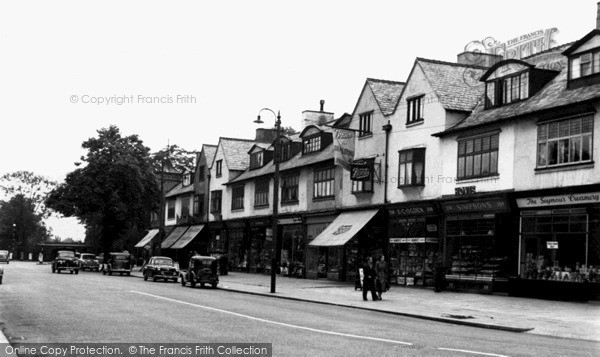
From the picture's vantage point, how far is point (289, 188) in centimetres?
4950

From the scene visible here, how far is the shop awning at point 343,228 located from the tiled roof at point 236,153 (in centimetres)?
2059

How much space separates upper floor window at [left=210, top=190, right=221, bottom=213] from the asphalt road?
40243mm

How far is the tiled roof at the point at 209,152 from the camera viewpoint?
6673 centimetres

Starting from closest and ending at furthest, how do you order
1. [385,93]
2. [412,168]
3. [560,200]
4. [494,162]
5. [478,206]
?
[560,200], [494,162], [478,206], [412,168], [385,93]

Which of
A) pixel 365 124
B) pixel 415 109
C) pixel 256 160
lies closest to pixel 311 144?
pixel 365 124

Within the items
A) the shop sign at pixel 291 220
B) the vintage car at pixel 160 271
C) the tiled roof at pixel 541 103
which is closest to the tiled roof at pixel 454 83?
the tiled roof at pixel 541 103

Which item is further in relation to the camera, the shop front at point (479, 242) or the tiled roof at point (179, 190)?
the tiled roof at point (179, 190)

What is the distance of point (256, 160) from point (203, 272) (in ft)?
77.5

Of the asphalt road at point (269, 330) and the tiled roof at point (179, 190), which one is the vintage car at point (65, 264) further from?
the asphalt road at point (269, 330)

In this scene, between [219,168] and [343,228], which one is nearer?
[343,228]

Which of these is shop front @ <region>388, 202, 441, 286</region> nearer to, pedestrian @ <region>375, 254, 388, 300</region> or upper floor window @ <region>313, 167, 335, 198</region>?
pedestrian @ <region>375, 254, 388, 300</region>

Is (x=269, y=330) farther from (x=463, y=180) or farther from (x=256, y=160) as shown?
(x=256, y=160)

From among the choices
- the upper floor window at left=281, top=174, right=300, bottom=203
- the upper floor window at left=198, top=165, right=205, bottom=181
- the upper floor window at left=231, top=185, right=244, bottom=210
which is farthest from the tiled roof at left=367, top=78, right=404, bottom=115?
the upper floor window at left=198, top=165, right=205, bottom=181

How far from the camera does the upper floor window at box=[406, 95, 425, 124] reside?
3512cm
